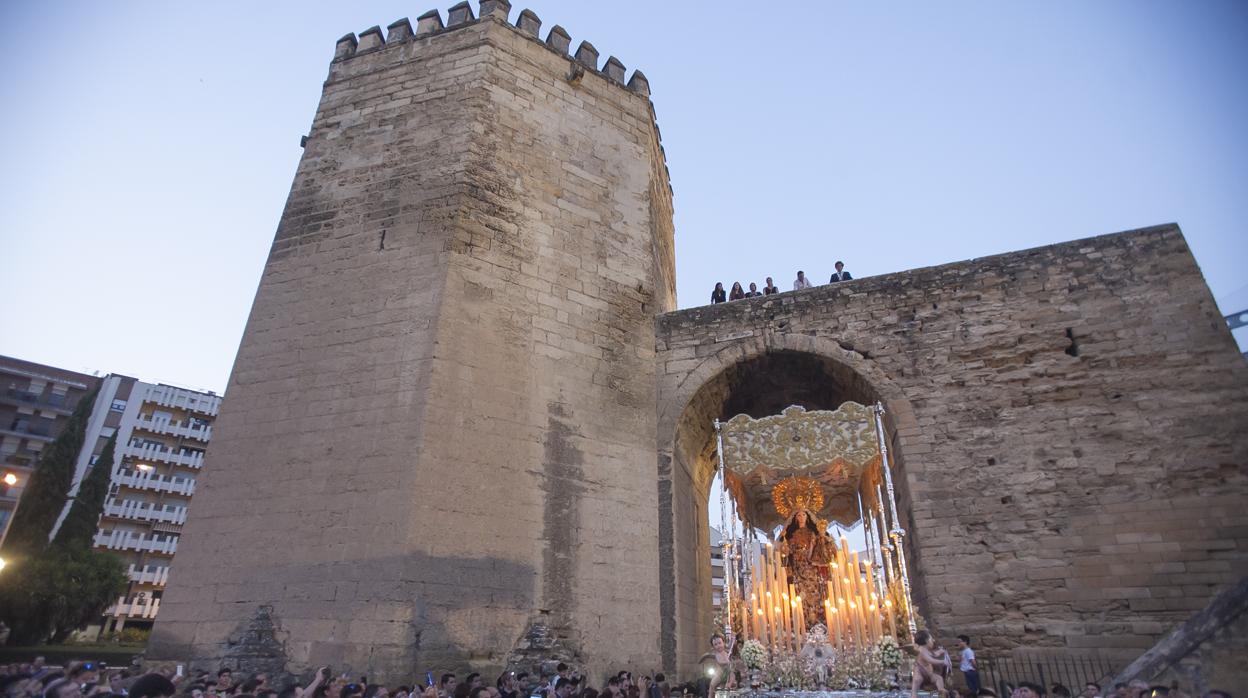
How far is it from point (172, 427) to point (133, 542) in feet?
17.6

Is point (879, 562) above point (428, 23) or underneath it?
underneath

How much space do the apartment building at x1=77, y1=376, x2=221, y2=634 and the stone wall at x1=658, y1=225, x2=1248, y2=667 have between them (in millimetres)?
27499

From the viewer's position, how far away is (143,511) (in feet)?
93.4

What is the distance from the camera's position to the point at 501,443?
263 inches

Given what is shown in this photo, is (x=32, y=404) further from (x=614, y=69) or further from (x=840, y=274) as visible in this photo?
(x=840, y=274)

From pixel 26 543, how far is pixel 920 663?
2348 cm

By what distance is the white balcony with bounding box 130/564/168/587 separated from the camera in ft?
89.2

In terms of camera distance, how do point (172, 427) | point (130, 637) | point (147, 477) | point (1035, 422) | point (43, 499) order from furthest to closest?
point (172, 427) → point (147, 477) → point (130, 637) → point (43, 499) → point (1035, 422)

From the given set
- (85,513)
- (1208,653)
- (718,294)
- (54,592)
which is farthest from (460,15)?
(85,513)

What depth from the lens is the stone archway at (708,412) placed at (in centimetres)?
714

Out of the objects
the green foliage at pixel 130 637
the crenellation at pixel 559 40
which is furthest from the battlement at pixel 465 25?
the green foliage at pixel 130 637

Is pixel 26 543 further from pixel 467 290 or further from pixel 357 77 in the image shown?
pixel 467 290

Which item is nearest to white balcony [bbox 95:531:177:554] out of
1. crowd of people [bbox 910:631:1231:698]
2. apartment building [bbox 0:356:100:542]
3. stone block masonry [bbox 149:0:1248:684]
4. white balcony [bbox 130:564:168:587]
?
white balcony [bbox 130:564:168:587]

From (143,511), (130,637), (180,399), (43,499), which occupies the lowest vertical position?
(130,637)
